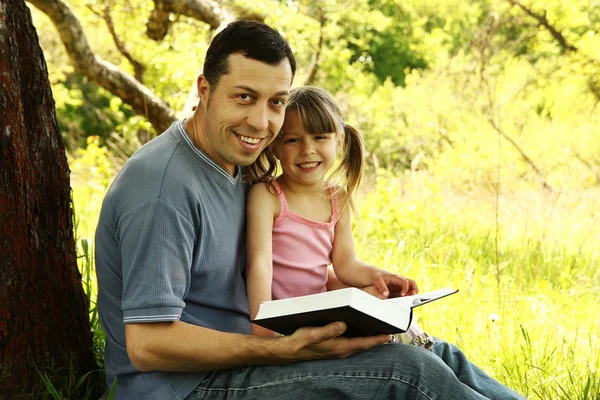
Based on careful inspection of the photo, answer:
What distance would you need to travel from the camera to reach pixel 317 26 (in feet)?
41.9

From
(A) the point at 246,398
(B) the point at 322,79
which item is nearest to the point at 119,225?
(A) the point at 246,398

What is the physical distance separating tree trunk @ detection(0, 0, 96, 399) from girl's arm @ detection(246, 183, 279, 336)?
58cm

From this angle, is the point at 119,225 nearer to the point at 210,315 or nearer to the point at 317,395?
the point at 210,315

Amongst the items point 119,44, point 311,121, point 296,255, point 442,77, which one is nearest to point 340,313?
point 296,255

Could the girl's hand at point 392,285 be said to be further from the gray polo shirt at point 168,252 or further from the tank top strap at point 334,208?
the gray polo shirt at point 168,252

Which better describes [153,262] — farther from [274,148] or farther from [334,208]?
[334,208]

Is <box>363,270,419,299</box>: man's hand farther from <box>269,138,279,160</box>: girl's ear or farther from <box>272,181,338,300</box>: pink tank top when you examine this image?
<box>269,138,279,160</box>: girl's ear

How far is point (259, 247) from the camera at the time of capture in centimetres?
236

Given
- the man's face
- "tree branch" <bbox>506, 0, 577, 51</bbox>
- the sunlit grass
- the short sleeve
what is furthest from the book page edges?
"tree branch" <bbox>506, 0, 577, 51</bbox>

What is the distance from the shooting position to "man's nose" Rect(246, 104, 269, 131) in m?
2.24

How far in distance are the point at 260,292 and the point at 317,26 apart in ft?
36.0

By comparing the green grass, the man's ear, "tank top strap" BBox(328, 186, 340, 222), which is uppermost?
the man's ear

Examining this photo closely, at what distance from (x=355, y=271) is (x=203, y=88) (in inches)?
33.6

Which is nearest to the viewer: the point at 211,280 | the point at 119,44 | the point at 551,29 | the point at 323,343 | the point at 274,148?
the point at 323,343
